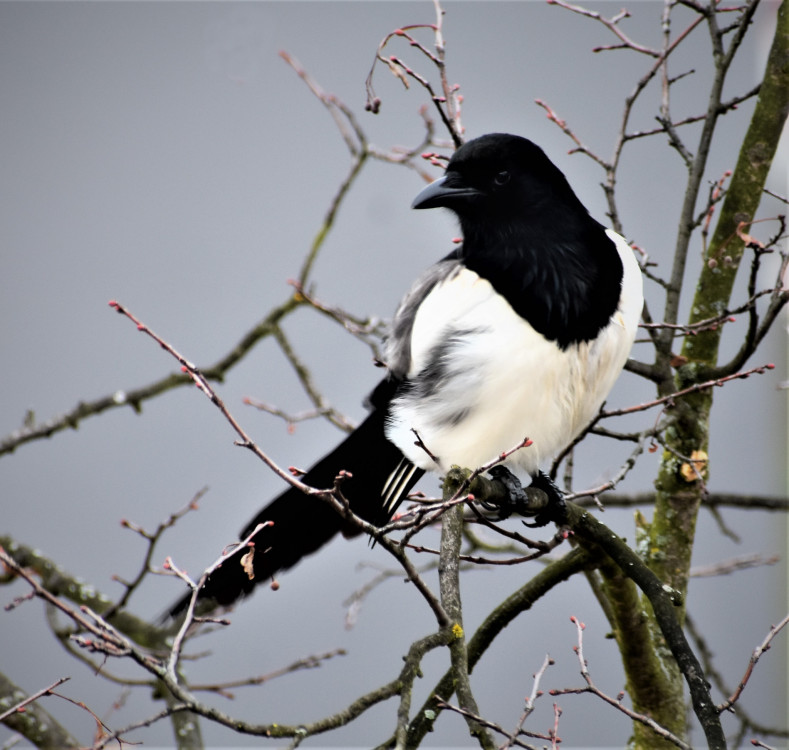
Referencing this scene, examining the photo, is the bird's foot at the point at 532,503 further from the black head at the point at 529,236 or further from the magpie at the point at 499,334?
the black head at the point at 529,236

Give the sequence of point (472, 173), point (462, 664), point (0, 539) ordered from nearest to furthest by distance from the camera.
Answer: point (462, 664) < point (472, 173) < point (0, 539)

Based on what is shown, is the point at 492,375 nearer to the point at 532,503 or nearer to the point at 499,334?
the point at 499,334

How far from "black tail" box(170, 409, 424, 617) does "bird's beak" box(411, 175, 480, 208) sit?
34 cm

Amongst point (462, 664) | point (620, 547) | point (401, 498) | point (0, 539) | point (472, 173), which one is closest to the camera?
point (462, 664)

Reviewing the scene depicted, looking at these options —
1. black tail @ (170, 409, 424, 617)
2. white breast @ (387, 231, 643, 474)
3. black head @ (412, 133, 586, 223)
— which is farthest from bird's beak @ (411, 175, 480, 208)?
black tail @ (170, 409, 424, 617)

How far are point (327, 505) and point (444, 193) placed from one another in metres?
0.54

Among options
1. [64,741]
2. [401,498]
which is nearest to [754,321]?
[401,498]

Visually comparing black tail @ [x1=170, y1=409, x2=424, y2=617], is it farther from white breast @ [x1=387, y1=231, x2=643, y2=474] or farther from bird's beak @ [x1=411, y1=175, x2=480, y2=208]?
bird's beak @ [x1=411, y1=175, x2=480, y2=208]

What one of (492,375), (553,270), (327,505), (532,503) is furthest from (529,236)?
(327,505)

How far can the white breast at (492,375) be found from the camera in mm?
1307

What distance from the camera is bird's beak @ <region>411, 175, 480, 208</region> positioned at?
1.35 m

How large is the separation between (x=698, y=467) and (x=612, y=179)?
1.55 ft

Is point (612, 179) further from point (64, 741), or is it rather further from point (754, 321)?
point (64, 741)

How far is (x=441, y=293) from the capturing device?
53.4 inches
